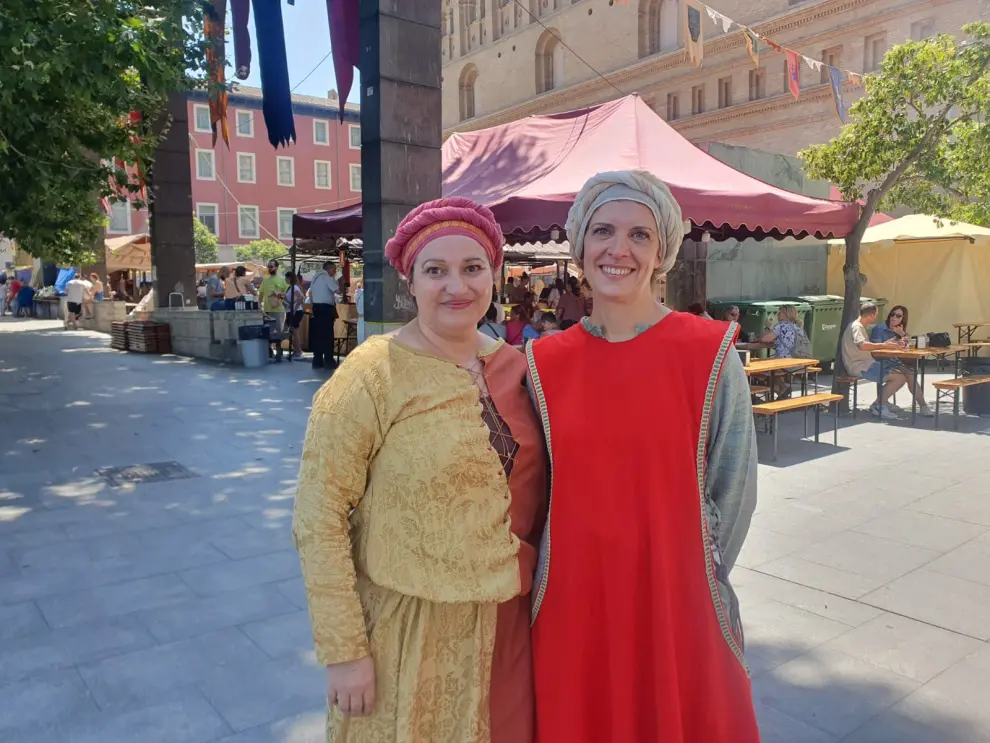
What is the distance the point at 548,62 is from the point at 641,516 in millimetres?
Result: 39027

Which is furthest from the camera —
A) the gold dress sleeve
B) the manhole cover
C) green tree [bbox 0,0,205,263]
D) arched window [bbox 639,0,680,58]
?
arched window [bbox 639,0,680,58]

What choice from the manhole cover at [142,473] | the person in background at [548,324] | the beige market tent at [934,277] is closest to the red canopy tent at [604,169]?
the person in background at [548,324]

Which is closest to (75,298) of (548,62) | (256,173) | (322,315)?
(322,315)

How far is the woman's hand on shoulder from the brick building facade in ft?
86.9

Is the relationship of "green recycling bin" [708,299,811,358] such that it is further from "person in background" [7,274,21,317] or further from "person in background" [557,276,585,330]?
"person in background" [7,274,21,317]

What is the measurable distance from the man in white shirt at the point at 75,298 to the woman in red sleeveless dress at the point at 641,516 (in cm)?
2262

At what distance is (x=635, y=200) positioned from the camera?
1.69 meters

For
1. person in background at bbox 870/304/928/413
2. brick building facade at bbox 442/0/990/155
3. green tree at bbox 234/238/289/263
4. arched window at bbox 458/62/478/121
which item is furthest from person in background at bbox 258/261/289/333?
green tree at bbox 234/238/289/263

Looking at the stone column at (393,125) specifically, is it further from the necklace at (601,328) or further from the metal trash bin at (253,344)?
the metal trash bin at (253,344)

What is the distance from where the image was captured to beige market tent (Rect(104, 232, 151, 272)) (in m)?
26.0

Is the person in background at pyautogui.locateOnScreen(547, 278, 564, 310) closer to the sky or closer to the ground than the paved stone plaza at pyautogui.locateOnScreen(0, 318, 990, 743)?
closer to the sky

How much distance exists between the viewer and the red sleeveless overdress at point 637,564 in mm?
1637

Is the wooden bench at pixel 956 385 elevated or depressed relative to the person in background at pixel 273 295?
depressed

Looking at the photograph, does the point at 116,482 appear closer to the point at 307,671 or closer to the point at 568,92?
the point at 307,671
